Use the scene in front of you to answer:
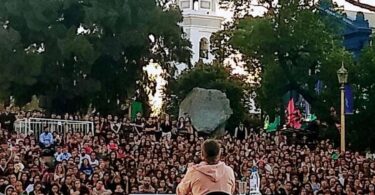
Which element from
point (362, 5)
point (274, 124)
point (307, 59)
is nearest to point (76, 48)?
point (307, 59)

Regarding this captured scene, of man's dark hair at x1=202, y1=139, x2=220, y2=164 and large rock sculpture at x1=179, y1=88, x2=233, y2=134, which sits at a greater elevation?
large rock sculpture at x1=179, y1=88, x2=233, y2=134

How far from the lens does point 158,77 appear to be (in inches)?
1763

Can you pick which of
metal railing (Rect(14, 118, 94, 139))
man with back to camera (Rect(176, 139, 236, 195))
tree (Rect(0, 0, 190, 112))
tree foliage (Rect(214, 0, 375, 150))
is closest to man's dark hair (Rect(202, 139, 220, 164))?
man with back to camera (Rect(176, 139, 236, 195))

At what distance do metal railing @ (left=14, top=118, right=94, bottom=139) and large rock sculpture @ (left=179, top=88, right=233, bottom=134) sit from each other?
782 centimetres

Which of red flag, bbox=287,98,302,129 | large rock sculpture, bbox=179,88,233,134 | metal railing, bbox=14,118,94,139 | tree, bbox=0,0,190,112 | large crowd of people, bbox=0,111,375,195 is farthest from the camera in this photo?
red flag, bbox=287,98,302,129

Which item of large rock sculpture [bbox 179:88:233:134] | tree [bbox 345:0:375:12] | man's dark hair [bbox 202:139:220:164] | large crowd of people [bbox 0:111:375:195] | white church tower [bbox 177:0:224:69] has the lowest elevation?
large crowd of people [bbox 0:111:375:195]

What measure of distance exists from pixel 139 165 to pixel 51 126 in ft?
21.2

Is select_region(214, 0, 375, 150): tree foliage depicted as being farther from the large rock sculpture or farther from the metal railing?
the metal railing

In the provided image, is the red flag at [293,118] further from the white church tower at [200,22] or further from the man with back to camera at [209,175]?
the white church tower at [200,22]

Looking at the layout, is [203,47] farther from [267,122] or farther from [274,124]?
[274,124]

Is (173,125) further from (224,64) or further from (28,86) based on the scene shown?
(224,64)

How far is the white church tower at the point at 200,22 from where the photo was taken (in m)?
79.1

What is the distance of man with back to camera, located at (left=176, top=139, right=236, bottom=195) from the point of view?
25.5 ft

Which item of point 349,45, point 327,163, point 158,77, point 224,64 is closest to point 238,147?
point 327,163
